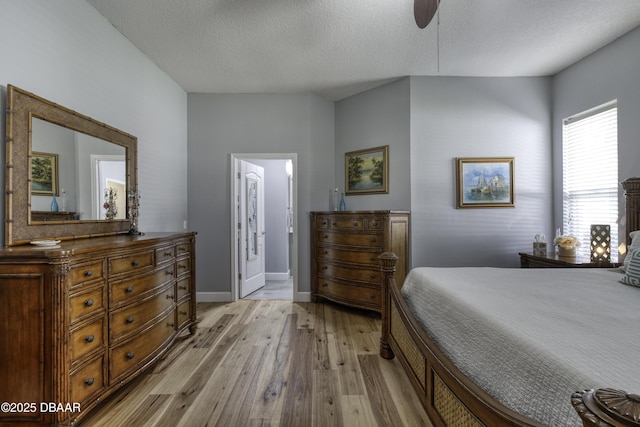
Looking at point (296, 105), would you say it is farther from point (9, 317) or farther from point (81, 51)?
point (9, 317)

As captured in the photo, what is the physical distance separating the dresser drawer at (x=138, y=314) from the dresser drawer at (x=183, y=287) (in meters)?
0.15

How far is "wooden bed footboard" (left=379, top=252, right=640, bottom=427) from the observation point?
0.54m

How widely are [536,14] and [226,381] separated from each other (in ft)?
12.4

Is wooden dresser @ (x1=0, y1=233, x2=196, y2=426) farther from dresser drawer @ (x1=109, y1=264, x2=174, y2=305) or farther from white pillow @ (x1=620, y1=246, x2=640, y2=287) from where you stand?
white pillow @ (x1=620, y1=246, x2=640, y2=287)

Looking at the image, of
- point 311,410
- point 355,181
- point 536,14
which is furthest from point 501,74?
point 311,410

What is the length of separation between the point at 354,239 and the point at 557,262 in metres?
1.97

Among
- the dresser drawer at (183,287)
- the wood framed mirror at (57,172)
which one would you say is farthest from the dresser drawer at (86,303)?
the dresser drawer at (183,287)

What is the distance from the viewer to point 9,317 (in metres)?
1.53

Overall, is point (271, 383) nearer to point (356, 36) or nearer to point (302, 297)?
point (302, 297)

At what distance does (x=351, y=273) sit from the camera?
12.0 feet

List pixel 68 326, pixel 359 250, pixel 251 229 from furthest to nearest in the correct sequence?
1. pixel 251 229
2. pixel 359 250
3. pixel 68 326

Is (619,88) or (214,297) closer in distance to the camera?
(619,88)

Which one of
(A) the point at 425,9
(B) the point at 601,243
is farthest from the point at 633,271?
(A) the point at 425,9

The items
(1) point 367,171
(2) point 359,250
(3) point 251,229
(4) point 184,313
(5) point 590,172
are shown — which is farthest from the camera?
(3) point 251,229
